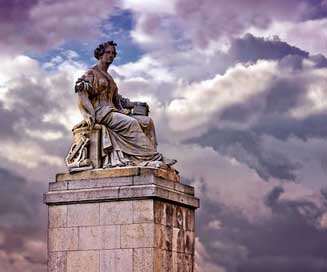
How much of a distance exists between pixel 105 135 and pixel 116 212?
6.83 ft

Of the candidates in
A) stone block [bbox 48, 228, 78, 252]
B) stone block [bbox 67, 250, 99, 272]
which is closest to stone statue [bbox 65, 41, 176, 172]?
stone block [bbox 48, 228, 78, 252]

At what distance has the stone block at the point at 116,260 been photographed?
70.9 ft

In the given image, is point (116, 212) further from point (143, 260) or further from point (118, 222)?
point (143, 260)

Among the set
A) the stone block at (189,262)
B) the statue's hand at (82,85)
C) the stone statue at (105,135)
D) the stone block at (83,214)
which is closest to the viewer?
the stone block at (83,214)

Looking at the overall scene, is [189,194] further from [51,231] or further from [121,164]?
[51,231]

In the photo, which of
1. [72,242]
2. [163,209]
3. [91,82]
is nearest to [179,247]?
[163,209]

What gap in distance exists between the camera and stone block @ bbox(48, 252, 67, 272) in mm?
22438

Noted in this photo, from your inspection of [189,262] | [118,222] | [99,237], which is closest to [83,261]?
[99,237]

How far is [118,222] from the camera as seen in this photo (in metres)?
22.0

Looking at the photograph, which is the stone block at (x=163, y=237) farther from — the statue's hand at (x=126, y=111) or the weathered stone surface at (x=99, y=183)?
the statue's hand at (x=126, y=111)

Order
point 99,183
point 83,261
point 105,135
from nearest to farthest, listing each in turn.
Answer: point 83,261
point 99,183
point 105,135

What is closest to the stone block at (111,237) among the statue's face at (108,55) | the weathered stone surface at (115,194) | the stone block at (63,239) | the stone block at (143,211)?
the stone block at (143,211)

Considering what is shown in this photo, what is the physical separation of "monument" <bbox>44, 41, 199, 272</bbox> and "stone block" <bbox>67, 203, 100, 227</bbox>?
0.08 ft

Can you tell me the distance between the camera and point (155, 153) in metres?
23.1
